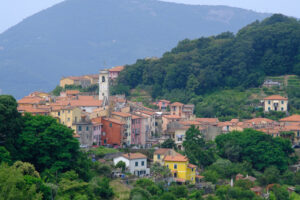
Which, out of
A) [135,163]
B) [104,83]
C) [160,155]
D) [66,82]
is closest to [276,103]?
[104,83]

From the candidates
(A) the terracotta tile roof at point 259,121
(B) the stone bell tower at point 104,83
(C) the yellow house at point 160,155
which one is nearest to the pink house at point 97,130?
(C) the yellow house at point 160,155

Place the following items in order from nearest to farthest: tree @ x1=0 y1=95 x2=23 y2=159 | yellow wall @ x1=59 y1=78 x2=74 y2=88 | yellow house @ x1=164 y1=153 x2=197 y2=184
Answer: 1. tree @ x1=0 y1=95 x2=23 y2=159
2. yellow house @ x1=164 y1=153 x2=197 y2=184
3. yellow wall @ x1=59 y1=78 x2=74 y2=88

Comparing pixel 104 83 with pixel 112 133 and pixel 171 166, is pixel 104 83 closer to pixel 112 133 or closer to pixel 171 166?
pixel 112 133

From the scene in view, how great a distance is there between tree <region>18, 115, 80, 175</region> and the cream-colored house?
32822 millimetres

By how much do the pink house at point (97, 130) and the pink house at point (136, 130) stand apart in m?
3.59

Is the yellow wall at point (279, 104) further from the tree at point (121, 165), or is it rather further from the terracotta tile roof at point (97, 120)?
the tree at point (121, 165)

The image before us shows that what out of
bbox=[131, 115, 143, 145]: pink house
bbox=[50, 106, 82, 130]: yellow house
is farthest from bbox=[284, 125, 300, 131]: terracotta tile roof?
bbox=[50, 106, 82, 130]: yellow house

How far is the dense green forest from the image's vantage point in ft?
248

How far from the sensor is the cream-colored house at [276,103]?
66.9 meters

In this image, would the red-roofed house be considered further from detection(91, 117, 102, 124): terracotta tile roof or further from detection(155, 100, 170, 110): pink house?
detection(155, 100, 170, 110): pink house

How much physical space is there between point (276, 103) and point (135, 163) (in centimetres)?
2750

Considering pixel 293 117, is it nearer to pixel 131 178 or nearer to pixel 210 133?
pixel 210 133

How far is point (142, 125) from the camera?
5375 cm

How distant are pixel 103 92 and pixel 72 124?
11191 mm
